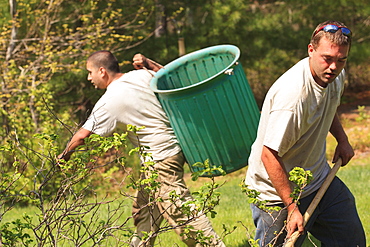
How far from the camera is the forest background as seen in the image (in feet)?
34.0

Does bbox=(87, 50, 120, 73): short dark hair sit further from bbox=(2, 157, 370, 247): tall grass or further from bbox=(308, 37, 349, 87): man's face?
bbox=(308, 37, 349, 87): man's face

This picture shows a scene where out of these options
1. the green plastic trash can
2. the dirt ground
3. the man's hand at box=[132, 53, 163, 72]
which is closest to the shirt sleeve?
the green plastic trash can

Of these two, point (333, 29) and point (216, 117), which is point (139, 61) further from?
point (333, 29)

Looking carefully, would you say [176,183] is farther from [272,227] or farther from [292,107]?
[292,107]

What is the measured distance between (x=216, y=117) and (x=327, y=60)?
3.86 ft

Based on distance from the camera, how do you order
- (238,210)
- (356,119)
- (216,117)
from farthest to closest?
(356,119) → (238,210) → (216,117)

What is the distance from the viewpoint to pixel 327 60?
318 cm

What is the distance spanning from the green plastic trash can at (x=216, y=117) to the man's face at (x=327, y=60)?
39.1 inches

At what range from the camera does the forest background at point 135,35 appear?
1037cm

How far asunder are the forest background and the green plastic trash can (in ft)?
17.5

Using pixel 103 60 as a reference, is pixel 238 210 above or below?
below

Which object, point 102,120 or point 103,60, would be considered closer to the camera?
point 102,120

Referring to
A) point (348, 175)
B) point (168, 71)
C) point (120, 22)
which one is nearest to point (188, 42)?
point (120, 22)

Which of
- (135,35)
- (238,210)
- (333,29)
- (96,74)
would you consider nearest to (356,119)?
(135,35)
